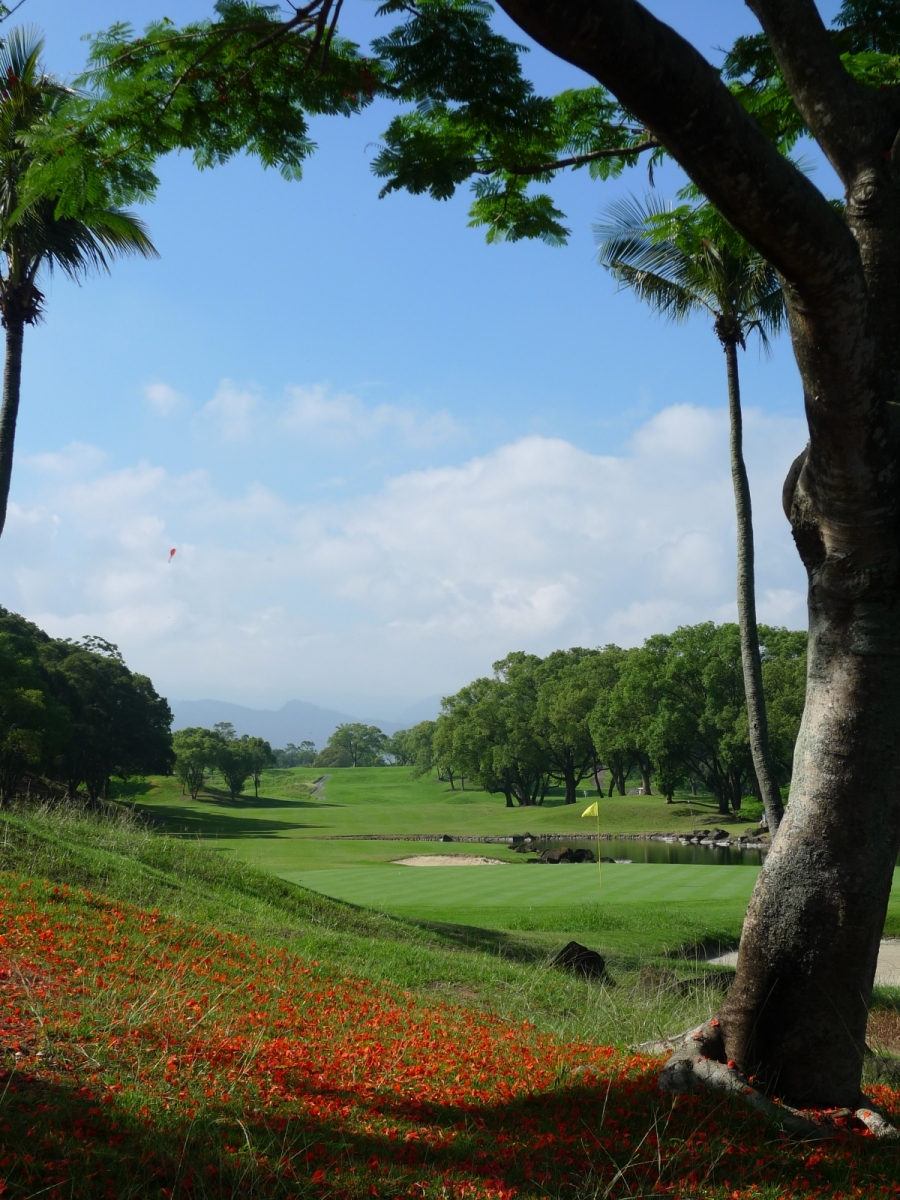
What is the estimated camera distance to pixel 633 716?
6038cm

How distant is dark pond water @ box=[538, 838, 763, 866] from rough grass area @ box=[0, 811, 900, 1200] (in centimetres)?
2806

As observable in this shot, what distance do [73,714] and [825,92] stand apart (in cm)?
4843

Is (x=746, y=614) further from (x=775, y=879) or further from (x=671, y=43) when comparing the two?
(x=671, y=43)

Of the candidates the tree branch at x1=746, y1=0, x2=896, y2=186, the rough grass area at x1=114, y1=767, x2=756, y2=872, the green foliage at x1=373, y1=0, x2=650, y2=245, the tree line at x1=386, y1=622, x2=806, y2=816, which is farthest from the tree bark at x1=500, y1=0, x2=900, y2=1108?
the tree line at x1=386, y1=622, x2=806, y2=816

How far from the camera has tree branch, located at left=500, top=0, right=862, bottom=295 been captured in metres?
3.71

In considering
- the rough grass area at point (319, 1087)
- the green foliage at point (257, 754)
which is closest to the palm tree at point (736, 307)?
the rough grass area at point (319, 1087)

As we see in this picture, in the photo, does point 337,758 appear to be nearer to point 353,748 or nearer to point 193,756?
point 353,748

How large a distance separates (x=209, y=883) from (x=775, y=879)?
992 centimetres

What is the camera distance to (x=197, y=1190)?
3322 millimetres

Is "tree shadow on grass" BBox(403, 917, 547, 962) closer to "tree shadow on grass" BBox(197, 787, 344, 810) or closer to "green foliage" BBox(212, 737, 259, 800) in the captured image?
"tree shadow on grass" BBox(197, 787, 344, 810)

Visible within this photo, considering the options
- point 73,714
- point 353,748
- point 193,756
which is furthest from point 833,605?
point 353,748

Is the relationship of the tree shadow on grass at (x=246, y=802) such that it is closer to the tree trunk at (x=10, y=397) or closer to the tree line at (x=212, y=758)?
the tree line at (x=212, y=758)

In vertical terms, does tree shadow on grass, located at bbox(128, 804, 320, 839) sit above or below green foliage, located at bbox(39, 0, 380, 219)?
below

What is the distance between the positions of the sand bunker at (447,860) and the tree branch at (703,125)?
30482 mm
